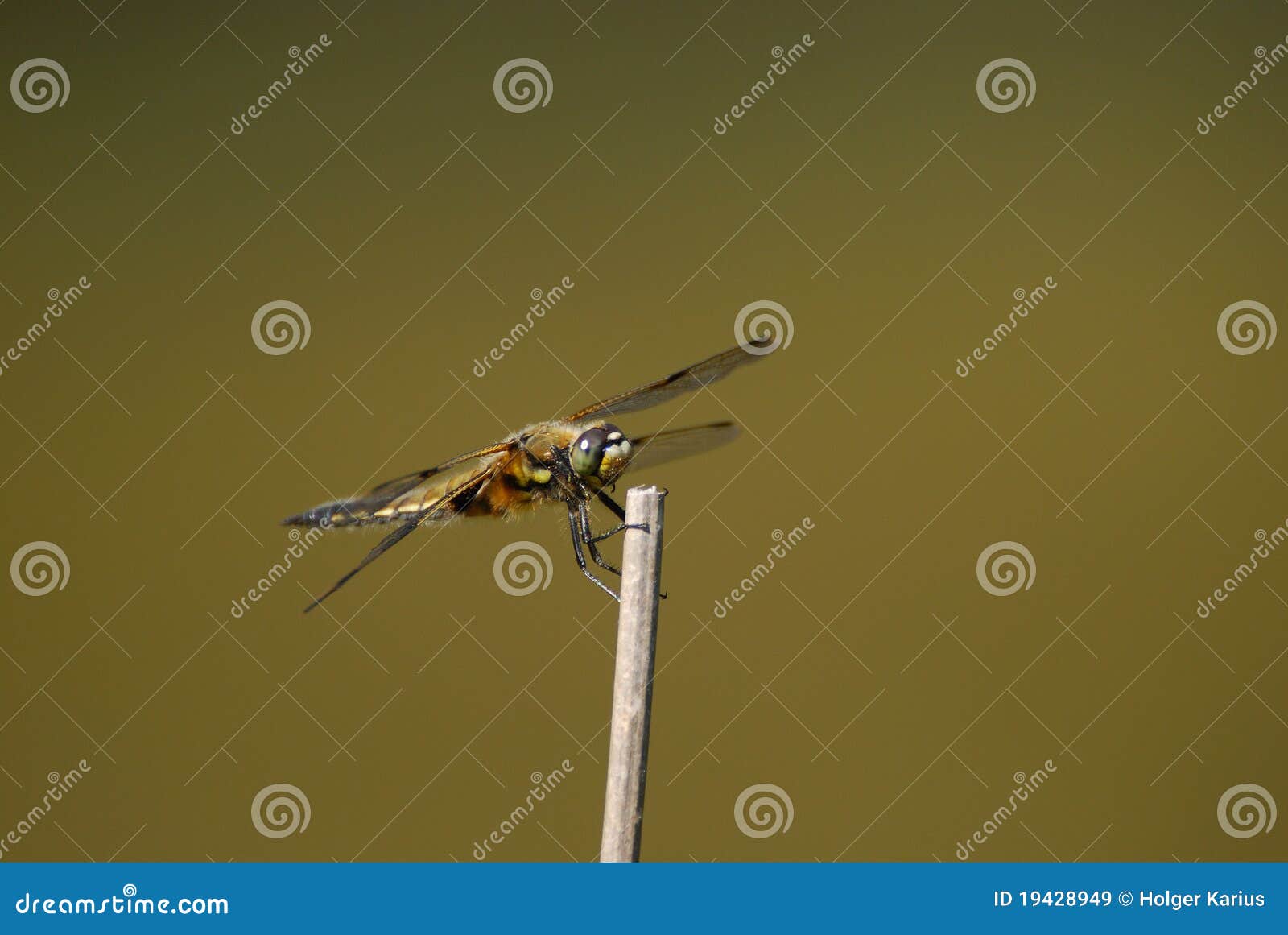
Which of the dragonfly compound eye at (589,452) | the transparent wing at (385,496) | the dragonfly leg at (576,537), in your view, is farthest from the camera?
the transparent wing at (385,496)

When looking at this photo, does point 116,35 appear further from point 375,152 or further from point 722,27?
point 722,27

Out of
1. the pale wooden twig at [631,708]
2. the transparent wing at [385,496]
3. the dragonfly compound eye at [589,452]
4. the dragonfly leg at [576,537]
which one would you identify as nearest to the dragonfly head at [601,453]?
the dragonfly compound eye at [589,452]

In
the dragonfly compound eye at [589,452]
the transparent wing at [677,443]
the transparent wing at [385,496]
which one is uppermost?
the transparent wing at [677,443]

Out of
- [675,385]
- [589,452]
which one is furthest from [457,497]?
[675,385]

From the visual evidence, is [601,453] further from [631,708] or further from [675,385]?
[631,708]

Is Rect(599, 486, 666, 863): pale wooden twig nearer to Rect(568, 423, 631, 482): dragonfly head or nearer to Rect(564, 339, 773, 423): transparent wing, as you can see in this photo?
Rect(568, 423, 631, 482): dragonfly head

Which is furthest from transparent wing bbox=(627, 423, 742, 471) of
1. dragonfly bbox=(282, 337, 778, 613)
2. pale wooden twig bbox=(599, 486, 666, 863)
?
pale wooden twig bbox=(599, 486, 666, 863)

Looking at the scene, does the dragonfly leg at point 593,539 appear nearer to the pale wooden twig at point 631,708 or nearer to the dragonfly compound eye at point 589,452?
the dragonfly compound eye at point 589,452
